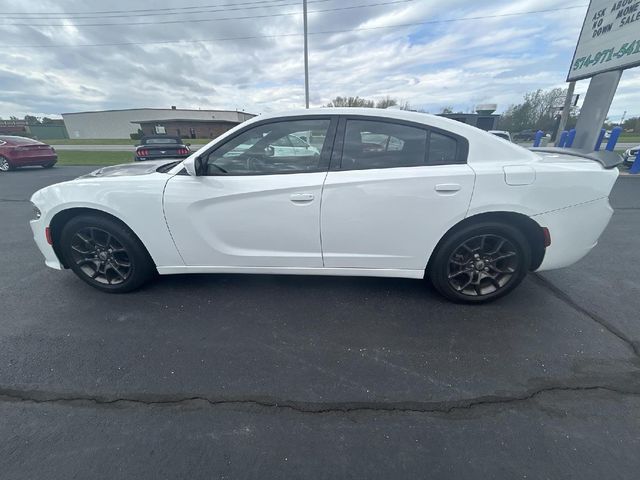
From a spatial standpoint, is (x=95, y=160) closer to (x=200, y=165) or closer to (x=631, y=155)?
(x=200, y=165)

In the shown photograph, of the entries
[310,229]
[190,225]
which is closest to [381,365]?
[310,229]

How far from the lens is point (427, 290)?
9.96ft

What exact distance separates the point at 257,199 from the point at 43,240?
7.31 feet

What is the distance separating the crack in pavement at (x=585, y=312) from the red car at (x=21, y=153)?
17.3m

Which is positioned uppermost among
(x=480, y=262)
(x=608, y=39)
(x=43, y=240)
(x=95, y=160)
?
(x=608, y=39)

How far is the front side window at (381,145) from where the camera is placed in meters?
2.46

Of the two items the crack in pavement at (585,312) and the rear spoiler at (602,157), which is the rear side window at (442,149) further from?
the crack in pavement at (585,312)

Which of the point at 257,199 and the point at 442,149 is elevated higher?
the point at 442,149

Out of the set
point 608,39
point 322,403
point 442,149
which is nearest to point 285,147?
point 442,149

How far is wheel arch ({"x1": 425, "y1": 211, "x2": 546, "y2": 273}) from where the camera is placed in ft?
8.16

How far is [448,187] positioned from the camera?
2.35m

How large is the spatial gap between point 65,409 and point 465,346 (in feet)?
8.91

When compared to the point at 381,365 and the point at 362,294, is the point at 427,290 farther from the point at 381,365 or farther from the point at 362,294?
the point at 381,365

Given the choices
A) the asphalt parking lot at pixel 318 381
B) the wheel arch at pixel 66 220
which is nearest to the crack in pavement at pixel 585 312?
the asphalt parking lot at pixel 318 381
